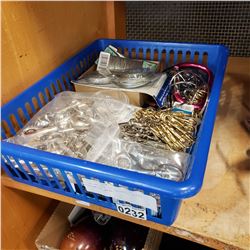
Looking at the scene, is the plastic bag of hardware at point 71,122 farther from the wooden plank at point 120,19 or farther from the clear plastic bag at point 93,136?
the wooden plank at point 120,19

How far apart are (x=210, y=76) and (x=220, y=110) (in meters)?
0.11

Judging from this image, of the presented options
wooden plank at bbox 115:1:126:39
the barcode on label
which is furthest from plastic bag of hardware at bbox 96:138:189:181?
wooden plank at bbox 115:1:126:39

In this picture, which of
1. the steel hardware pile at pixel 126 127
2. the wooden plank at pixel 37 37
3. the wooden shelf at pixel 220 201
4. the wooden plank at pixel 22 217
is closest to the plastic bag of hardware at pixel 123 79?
the steel hardware pile at pixel 126 127

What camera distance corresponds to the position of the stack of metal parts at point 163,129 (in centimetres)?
53

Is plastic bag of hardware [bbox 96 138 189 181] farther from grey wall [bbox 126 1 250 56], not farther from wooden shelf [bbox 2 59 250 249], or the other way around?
grey wall [bbox 126 1 250 56]

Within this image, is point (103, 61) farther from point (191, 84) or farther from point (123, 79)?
point (191, 84)

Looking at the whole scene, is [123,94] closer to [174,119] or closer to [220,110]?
[174,119]

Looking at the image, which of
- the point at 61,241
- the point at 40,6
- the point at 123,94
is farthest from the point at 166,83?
the point at 61,241

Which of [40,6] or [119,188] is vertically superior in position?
[40,6]

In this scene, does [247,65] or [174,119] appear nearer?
[174,119]

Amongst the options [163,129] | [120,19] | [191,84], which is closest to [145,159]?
[163,129]

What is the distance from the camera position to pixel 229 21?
0.96 m

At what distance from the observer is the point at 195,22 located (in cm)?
99

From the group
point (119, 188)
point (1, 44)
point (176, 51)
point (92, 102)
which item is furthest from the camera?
point (176, 51)
